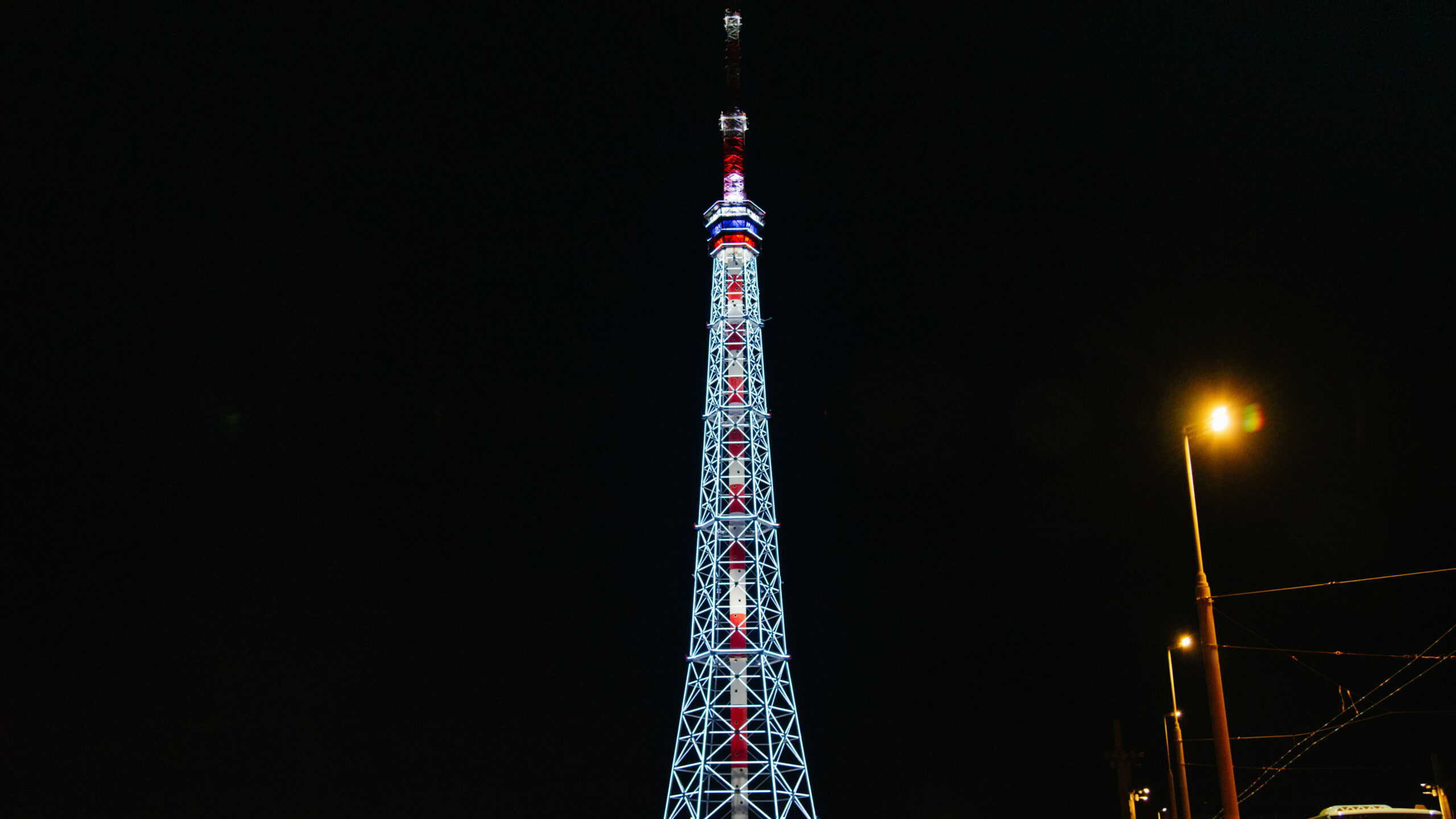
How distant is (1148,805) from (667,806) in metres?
47.8

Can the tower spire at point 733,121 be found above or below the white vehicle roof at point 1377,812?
above

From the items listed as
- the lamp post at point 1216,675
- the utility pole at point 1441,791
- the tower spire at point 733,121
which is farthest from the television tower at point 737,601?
the lamp post at point 1216,675

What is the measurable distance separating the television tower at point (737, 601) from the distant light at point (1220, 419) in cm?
2751

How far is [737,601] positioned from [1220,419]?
29003mm

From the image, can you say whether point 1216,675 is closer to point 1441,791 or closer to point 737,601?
point 1441,791

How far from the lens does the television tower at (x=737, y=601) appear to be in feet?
130

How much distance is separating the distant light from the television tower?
90.3 ft

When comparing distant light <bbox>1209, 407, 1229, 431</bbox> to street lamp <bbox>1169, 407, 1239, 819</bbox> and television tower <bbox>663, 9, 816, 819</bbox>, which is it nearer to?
street lamp <bbox>1169, 407, 1239, 819</bbox>

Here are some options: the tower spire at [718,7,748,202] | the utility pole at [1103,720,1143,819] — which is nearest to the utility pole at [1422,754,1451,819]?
the utility pole at [1103,720,1143,819]

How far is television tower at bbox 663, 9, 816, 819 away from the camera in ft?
130

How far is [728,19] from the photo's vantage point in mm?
50625

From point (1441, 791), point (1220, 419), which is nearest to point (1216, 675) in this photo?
point (1220, 419)

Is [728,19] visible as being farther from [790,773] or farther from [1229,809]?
[1229,809]

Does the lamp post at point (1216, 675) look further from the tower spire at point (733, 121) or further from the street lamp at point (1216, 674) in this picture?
the tower spire at point (733, 121)
